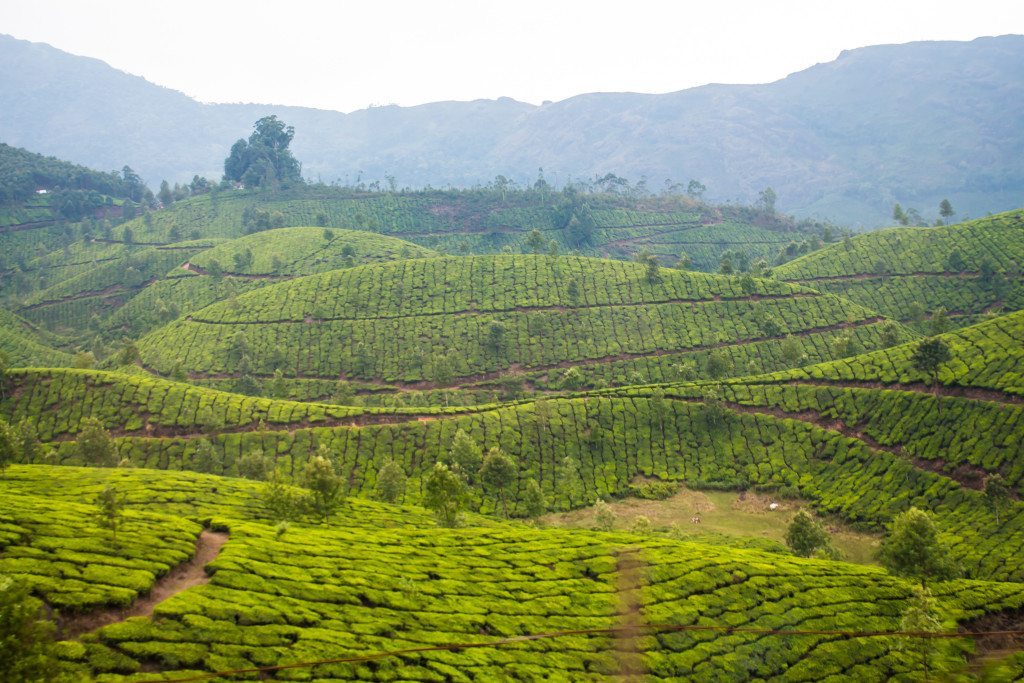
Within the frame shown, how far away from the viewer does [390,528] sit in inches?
1697

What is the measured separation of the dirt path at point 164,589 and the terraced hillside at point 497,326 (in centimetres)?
5191

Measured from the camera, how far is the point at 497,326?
93500mm

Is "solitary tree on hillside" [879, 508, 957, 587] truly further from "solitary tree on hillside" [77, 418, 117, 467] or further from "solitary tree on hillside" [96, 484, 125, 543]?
"solitary tree on hillside" [77, 418, 117, 467]

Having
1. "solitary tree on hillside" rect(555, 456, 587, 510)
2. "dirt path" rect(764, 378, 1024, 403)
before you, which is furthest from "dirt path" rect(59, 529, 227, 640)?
"dirt path" rect(764, 378, 1024, 403)

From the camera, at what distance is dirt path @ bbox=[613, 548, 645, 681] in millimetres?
30719

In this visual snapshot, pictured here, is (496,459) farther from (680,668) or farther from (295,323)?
(295,323)

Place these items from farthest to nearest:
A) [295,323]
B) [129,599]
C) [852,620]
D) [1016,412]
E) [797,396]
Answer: [295,323], [797,396], [1016,412], [852,620], [129,599]

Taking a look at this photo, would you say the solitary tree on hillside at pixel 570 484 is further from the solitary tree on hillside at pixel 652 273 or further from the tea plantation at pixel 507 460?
the solitary tree on hillside at pixel 652 273

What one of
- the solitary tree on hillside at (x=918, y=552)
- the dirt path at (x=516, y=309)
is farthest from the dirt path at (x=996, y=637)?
the dirt path at (x=516, y=309)

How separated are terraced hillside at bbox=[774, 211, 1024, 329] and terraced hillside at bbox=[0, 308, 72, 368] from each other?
119 m

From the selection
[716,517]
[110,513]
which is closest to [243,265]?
[716,517]

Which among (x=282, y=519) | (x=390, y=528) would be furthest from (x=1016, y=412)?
(x=282, y=519)

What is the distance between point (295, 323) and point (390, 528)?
209 ft

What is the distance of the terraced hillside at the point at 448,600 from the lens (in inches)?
1022
